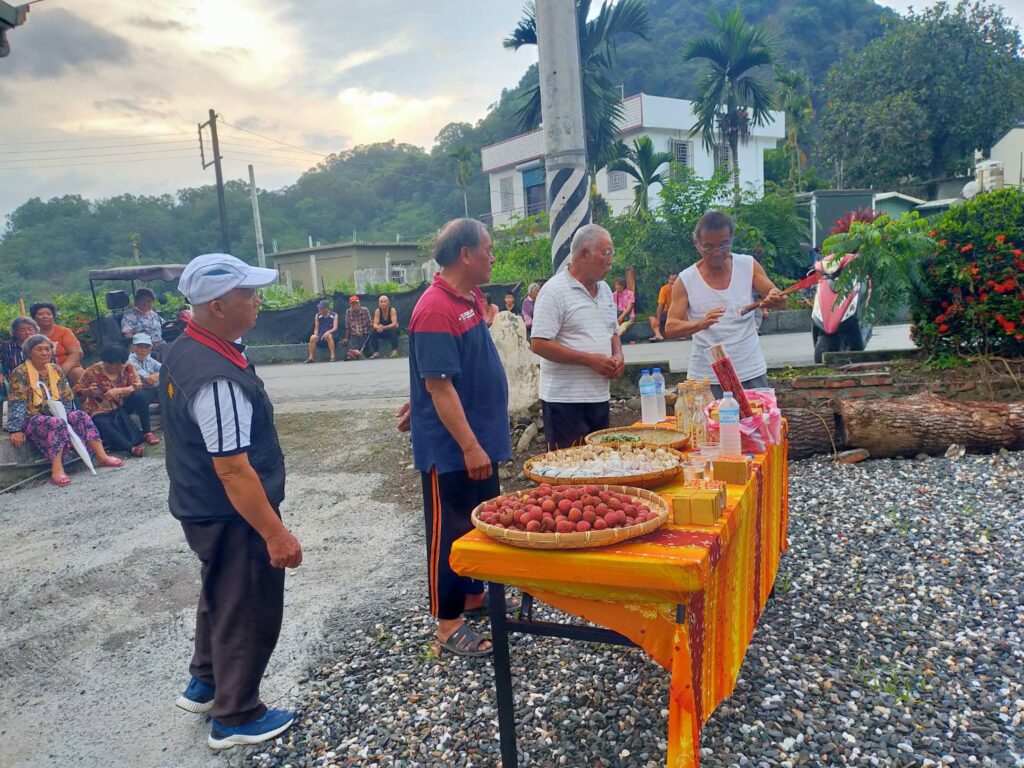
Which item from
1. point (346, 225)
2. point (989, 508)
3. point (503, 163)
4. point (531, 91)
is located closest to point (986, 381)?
point (989, 508)

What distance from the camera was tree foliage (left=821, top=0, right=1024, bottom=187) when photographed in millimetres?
29734

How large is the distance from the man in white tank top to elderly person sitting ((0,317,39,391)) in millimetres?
7276

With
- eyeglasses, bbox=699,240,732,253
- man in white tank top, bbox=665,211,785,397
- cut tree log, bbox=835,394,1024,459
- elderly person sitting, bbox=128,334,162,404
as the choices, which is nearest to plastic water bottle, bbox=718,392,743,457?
man in white tank top, bbox=665,211,785,397

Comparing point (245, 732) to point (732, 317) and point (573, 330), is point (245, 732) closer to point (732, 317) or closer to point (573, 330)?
point (573, 330)

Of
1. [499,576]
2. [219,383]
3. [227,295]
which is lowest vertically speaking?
[499,576]

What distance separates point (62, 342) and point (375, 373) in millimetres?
5724

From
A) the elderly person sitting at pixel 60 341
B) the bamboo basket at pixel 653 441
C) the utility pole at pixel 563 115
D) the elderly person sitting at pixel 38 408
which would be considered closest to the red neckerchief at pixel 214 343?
the bamboo basket at pixel 653 441

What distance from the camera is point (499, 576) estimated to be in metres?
2.25

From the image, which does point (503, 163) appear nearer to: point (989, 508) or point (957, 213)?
point (957, 213)

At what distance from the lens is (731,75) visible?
21906 millimetres

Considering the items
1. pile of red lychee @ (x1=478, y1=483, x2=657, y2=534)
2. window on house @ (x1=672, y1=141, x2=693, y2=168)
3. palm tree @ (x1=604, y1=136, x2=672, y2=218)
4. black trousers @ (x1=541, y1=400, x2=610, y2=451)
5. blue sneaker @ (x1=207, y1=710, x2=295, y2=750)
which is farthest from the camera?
window on house @ (x1=672, y1=141, x2=693, y2=168)

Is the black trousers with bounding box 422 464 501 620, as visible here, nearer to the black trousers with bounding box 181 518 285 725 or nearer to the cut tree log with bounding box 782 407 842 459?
the black trousers with bounding box 181 518 285 725

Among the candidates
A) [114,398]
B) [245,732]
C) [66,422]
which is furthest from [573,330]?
[114,398]

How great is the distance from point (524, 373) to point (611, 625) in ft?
16.5
